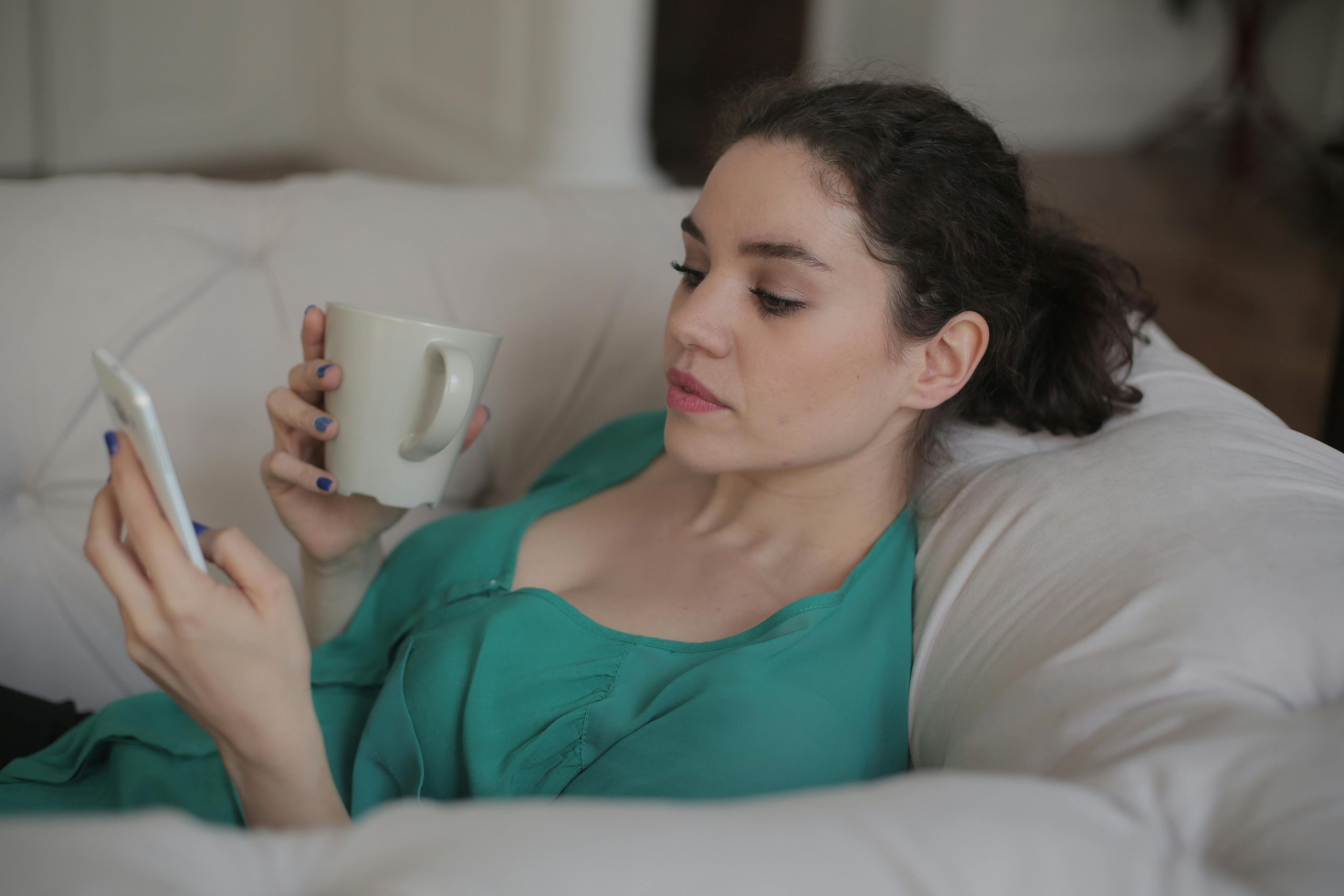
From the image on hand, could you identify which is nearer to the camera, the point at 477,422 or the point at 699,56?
the point at 477,422

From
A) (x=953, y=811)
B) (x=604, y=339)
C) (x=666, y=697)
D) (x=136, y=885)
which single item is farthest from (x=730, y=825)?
(x=604, y=339)

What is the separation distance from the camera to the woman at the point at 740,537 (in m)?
1.00

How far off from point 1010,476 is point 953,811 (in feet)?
1.91

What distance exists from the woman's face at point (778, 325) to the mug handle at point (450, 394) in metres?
0.21

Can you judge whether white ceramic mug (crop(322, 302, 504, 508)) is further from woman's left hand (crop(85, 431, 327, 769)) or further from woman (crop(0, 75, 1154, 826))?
woman's left hand (crop(85, 431, 327, 769))

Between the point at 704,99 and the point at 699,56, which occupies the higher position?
the point at 699,56

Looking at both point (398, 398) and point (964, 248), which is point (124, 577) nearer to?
point (398, 398)

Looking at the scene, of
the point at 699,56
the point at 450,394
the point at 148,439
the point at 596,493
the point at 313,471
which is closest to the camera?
the point at 148,439

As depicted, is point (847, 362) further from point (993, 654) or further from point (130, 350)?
point (130, 350)

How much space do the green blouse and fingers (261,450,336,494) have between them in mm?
169

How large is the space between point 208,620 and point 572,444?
0.88 metres

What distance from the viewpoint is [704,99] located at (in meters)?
4.30

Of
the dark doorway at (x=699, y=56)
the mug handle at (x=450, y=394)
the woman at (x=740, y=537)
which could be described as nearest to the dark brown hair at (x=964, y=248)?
the woman at (x=740, y=537)

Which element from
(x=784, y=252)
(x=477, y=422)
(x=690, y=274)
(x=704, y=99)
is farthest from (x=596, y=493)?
(x=704, y=99)
